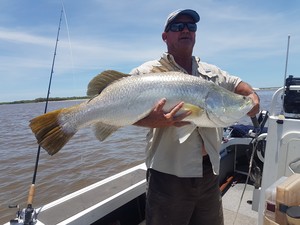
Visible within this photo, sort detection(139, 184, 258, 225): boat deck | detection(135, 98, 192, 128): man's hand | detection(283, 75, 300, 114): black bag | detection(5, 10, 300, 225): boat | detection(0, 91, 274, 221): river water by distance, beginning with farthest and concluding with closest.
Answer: detection(0, 91, 274, 221): river water < detection(139, 184, 258, 225): boat deck < detection(283, 75, 300, 114): black bag < detection(5, 10, 300, 225): boat < detection(135, 98, 192, 128): man's hand

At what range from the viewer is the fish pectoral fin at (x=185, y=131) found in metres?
2.30

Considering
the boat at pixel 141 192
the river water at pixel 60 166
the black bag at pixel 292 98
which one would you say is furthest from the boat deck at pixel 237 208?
the river water at pixel 60 166

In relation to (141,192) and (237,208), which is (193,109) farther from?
(237,208)

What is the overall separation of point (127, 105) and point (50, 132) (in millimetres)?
617

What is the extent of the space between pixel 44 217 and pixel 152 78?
1.84 m

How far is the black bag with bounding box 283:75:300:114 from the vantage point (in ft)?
10.8

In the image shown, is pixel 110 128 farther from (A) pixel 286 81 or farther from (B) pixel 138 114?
(A) pixel 286 81

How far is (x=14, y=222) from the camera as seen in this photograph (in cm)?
270

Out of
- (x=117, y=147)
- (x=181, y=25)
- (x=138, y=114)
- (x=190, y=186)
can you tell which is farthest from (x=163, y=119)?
(x=117, y=147)

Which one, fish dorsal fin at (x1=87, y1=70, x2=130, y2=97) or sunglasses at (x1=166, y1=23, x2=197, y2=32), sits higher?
sunglasses at (x1=166, y1=23, x2=197, y2=32)

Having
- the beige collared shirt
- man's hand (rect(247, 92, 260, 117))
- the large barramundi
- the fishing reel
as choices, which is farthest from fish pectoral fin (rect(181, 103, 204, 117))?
the fishing reel

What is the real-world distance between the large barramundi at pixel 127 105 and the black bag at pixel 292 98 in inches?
52.4

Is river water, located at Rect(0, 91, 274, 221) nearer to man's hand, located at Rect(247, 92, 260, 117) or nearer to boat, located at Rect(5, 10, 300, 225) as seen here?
boat, located at Rect(5, 10, 300, 225)

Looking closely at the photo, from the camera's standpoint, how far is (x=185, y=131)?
91.1 inches
